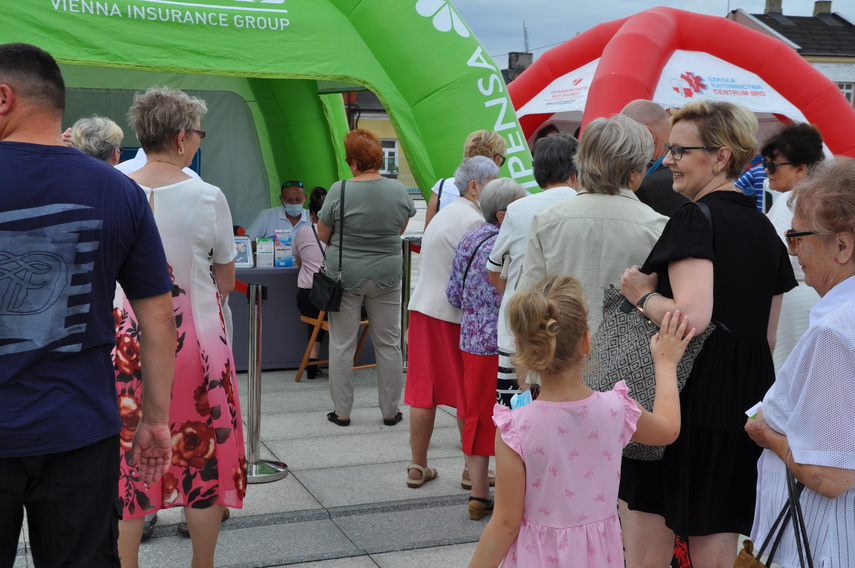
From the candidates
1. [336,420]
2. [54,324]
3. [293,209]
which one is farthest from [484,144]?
[54,324]

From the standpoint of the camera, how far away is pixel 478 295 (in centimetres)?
441

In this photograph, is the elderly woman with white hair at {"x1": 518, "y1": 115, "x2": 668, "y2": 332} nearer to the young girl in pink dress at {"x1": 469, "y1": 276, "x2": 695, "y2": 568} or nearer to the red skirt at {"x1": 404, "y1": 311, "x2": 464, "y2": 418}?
the young girl in pink dress at {"x1": 469, "y1": 276, "x2": 695, "y2": 568}

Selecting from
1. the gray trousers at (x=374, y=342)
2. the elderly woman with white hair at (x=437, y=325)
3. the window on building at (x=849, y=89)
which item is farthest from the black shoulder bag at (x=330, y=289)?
the window on building at (x=849, y=89)

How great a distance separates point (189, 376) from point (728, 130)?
2.06 metres

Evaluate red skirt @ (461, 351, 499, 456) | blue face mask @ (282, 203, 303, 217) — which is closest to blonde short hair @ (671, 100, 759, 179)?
red skirt @ (461, 351, 499, 456)

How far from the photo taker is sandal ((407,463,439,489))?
4797mm

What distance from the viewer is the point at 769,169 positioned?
15.2ft

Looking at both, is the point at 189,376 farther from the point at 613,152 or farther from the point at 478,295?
the point at 613,152

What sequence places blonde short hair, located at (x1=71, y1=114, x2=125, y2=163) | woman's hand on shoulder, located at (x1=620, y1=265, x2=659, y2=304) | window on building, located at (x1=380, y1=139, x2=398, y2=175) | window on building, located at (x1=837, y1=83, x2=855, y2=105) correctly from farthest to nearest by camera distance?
window on building, located at (x1=380, y1=139, x2=398, y2=175)
window on building, located at (x1=837, y1=83, x2=855, y2=105)
blonde short hair, located at (x1=71, y1=114, x2=125, y2=163)
woman's hand on shoulder, located at (x1=620, y1=265, x2=659, y2=304)

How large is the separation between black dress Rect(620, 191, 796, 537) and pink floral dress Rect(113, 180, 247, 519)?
5.41ft

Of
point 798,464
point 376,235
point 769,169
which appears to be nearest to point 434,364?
point 376,235

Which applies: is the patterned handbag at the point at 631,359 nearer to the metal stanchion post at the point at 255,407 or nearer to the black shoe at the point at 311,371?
the metal stanchion post at the point at 255,407

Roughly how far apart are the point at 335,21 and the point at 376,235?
1.93 m

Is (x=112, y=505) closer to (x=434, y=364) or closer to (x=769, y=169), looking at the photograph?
(x=434, y=364)
